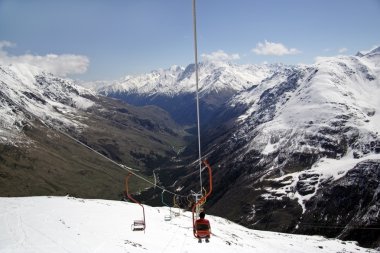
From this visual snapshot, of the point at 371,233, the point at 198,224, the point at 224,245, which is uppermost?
the point at 198,224

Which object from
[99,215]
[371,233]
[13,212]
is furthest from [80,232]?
[371,233]

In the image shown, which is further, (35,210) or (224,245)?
(224,245)

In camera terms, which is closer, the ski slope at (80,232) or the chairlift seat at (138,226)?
the ski slope at (80,232)

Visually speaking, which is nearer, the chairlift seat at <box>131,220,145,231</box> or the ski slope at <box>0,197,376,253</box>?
the ski slope at <box>0,197,376,253</box>

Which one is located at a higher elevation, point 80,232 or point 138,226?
point 80,232

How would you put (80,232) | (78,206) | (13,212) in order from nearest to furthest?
(80,232)
(13,212)
(78,206)

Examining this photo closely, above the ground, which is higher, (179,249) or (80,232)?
(80,232)

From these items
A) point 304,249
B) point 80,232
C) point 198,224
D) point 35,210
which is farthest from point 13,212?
point 304,249

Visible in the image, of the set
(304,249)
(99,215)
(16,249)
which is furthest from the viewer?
(304,249)

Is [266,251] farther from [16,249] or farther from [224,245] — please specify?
[16,249]

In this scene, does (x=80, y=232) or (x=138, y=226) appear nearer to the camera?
(x=80, y=232)
